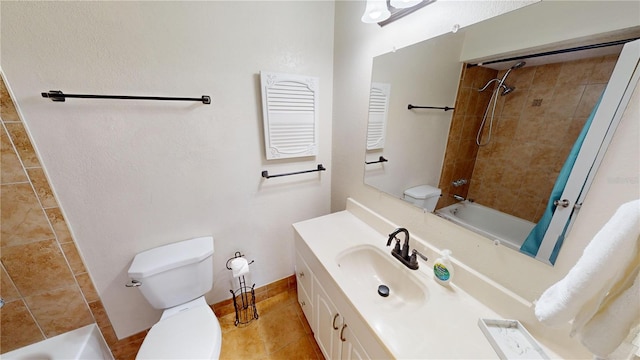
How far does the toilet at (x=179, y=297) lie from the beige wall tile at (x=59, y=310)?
335 millimetres

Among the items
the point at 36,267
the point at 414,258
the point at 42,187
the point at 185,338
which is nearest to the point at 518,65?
the point at 414,258

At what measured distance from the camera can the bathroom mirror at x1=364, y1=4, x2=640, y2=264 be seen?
59cm

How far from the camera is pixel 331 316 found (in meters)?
1.05

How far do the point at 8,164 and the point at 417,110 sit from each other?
192 cm

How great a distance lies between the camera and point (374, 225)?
1.35m

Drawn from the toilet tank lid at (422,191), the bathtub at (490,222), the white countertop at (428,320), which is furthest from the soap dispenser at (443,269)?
the toilet tank lid at (422,191)

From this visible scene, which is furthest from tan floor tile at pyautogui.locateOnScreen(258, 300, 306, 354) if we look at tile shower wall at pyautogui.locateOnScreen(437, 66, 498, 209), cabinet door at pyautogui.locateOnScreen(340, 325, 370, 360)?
tile shower wall at pyautogui.locateOnScreen(437, 66, 498, 209)

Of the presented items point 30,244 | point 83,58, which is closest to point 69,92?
point 83,58

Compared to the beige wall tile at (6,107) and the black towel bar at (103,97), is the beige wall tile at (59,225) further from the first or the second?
the black towel bar at (103,97)

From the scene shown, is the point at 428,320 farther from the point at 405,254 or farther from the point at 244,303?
the point at 244,303

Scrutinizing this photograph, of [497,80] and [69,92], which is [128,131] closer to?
[69,92]

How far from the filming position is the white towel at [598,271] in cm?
40

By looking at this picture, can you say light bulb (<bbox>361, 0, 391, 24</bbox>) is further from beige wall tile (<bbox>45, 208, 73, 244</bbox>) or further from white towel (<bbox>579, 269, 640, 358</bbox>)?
beige wall tile (<bbox>45, 208, 73, 244</bbox>)

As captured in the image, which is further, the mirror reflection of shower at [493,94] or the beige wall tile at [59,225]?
the beige wall tile at [59,225]
